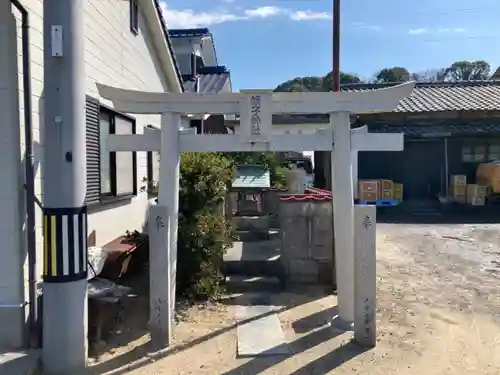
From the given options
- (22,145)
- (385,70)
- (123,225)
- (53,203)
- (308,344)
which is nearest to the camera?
(53,203)

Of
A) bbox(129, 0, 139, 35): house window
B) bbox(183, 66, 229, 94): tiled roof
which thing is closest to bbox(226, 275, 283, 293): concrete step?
bbox(129, 0, 139, 35): house window

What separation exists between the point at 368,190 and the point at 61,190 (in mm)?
12279

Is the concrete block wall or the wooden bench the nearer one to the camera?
the wooden bench

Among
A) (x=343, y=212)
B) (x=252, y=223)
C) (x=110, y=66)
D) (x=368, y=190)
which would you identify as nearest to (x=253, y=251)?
(x=252, y=223)

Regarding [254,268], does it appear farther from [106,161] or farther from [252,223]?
[106,161]

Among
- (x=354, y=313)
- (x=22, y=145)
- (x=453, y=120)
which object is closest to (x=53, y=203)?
(x=22, y=145)

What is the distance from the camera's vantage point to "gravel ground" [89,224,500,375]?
3850 mm

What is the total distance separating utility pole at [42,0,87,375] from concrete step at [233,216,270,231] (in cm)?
482

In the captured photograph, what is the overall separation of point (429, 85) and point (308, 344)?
55.2 ft

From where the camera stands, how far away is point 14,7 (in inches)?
150

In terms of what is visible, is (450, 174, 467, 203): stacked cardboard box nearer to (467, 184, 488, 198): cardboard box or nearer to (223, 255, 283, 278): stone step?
(467, 184, 488, 198): cardboard box

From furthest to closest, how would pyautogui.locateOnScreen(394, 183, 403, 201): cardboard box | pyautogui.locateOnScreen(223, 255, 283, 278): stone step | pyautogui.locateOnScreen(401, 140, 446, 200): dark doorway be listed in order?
pyautogui.locateOnScreen(401, 140, 446, 200): dark doorway, pyautogui.locateOnScreen(394, 183, 403, 201): cardboard box, pyautogui.locateOnScreen(223, 255, 283, 278): stone step

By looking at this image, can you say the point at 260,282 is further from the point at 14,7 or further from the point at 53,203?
the point at 14,7

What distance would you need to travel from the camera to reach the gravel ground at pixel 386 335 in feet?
12.6
